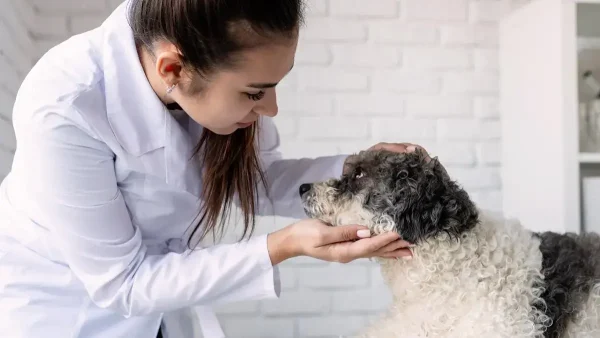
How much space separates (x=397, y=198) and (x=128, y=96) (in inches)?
20.7

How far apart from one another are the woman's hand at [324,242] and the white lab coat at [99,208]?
0.10ft

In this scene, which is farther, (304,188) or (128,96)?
(304,188)

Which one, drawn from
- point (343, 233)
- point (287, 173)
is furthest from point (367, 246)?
point (287, 173)

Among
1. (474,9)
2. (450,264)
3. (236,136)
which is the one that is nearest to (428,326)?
(450,264)

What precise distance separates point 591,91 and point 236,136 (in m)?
1.10

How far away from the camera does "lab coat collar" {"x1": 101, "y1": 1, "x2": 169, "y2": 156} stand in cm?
100

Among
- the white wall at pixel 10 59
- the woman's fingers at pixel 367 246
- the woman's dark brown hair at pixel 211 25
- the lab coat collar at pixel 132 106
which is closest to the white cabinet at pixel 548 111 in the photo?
the woman's fingers at pixel 367 246

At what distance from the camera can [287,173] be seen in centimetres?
136

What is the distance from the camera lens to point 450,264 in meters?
1.14

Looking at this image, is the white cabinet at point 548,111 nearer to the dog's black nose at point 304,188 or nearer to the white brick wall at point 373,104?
the white brick wall at point 373,104

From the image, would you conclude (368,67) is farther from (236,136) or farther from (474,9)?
(236,136)

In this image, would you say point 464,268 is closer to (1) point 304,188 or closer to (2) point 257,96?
(1) point 304,188

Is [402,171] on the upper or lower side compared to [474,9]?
lower

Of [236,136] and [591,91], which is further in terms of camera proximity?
[591,91]
